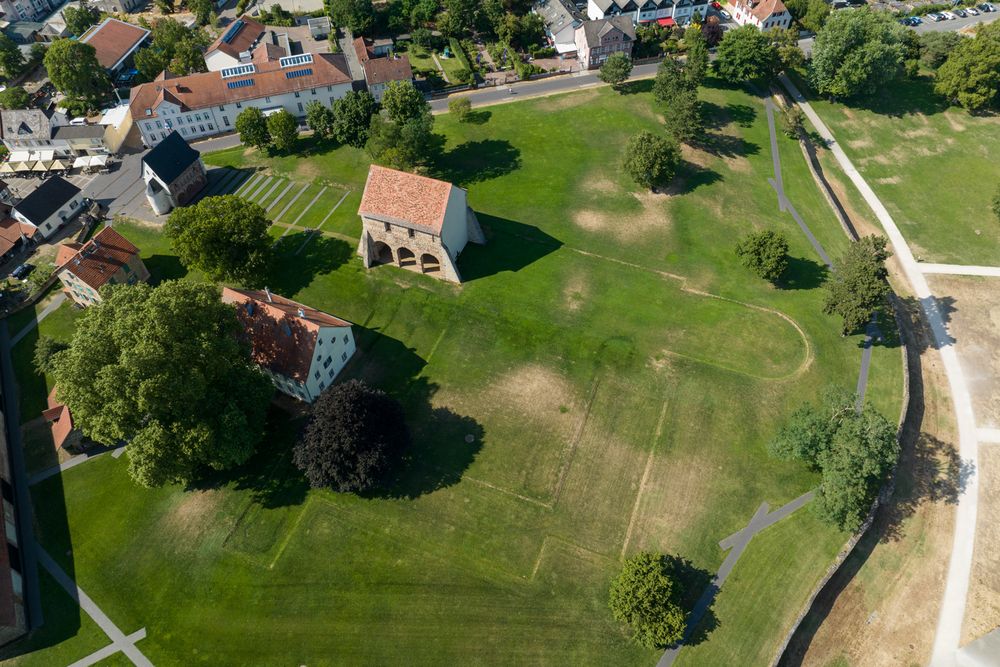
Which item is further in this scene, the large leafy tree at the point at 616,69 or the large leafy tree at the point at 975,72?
the large leafy tree at the point at 616,69

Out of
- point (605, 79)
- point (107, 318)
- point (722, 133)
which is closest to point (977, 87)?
point (722, 133)

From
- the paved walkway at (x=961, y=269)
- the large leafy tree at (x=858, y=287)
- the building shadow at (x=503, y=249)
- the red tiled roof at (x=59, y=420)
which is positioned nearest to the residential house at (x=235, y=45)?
the building shadow at (x=503, y=249)

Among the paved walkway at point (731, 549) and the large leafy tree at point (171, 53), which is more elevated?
the large leafy tree at point (171, 53)

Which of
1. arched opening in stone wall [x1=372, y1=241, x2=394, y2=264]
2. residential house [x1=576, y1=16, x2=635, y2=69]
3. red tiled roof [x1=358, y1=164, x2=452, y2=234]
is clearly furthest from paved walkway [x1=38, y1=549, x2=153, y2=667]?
residential house [x1=576, y1=16, x2=635, y2=69]

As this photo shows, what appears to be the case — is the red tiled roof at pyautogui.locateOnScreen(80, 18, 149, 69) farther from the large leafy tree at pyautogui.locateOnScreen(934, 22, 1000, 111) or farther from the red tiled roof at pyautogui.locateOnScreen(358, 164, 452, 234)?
the large leafy tree at pyautogui.locateOnScreen(934, 22, 1000, 111)

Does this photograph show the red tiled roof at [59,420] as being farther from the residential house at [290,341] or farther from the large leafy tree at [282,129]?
the large leafy tree at [282,129]
